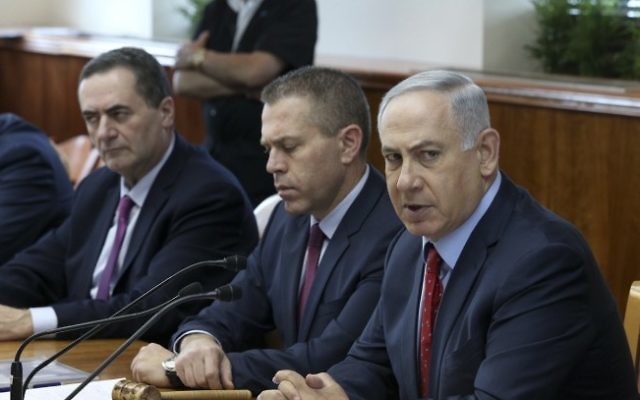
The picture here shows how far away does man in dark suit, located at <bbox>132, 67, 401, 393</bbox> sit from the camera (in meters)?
3.41

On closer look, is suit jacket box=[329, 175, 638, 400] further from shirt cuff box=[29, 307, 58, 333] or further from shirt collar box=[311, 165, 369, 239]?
shirt cuff box=[29, 307, 58, 333]

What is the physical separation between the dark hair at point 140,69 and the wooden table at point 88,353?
3.18 feet

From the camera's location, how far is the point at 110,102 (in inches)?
170

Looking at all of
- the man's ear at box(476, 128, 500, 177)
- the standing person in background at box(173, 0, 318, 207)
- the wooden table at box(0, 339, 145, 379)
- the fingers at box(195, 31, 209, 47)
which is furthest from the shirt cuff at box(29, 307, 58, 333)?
the fingers at box(195, 31, 209, 47)

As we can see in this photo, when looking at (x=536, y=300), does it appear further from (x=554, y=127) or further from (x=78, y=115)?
(x=78, y=115)

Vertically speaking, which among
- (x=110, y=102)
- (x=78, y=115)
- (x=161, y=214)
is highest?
(x=110, y=102)

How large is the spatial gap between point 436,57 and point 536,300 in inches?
156

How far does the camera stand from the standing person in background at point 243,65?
5.52m

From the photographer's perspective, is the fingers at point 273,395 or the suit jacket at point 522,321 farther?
the fingers at point 273,395

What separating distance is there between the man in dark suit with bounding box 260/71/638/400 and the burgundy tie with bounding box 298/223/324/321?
532mm

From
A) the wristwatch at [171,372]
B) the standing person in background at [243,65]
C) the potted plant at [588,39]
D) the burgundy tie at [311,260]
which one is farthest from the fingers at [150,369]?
the potted plant at [588,39]

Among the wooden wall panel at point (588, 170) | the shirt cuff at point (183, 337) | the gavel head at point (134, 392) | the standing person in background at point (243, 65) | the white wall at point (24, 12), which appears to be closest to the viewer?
the gavel head at point (134, 392)

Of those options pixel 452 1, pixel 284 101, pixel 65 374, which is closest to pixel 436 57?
pixel 452 1

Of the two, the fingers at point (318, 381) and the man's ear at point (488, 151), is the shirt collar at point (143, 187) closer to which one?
the fingers at point (318, 381)
